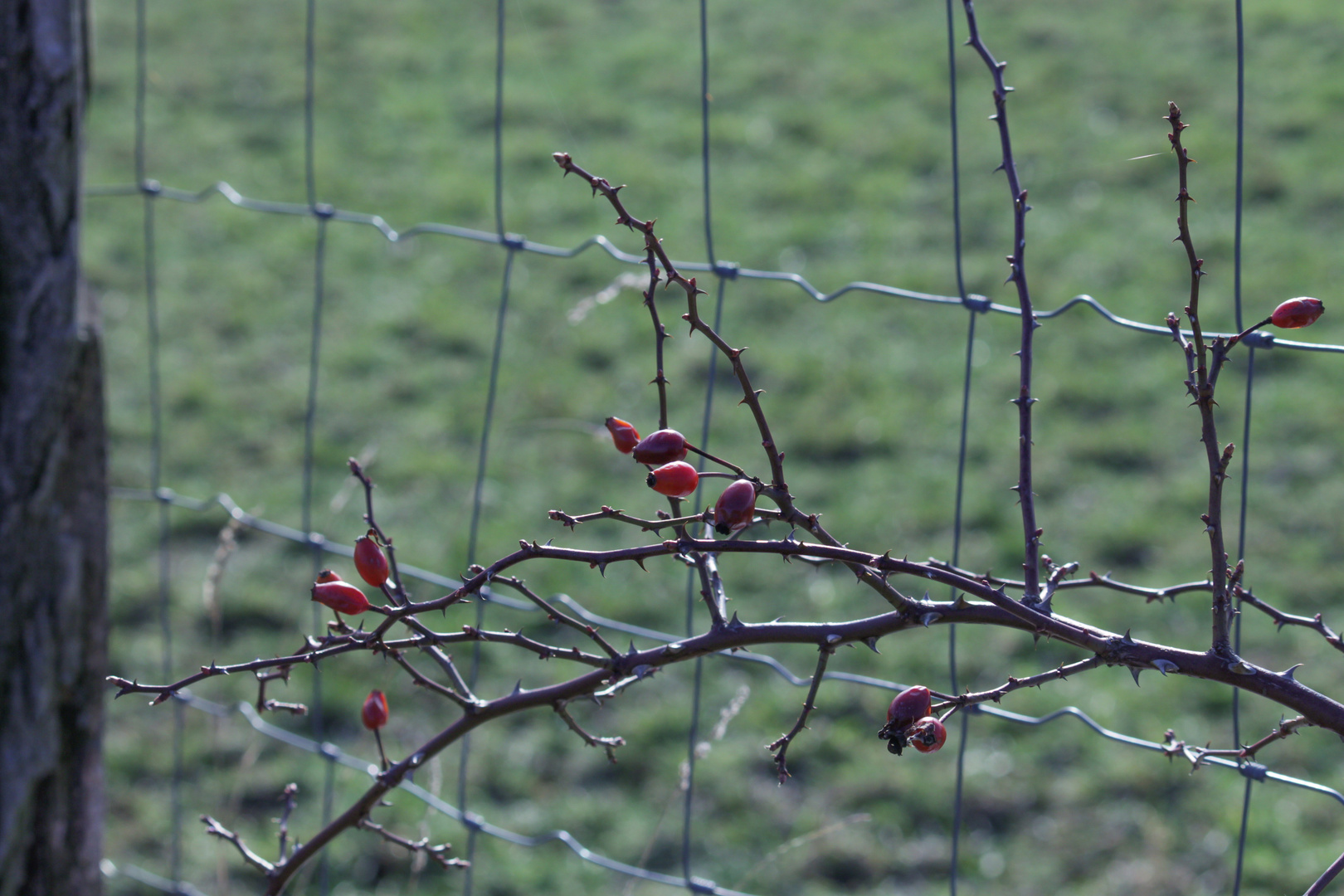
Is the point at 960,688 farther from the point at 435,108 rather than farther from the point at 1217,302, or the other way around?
the point at 435,108

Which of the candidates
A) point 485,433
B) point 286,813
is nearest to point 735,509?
point 286,813

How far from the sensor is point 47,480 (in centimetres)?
160

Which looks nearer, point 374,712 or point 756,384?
point 374,712

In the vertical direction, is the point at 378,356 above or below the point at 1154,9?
below

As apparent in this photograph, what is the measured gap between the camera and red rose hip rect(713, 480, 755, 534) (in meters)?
0.84

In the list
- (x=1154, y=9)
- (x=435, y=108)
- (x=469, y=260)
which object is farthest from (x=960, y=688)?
(x=1154, y=9)

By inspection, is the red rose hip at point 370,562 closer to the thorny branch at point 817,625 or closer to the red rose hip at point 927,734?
the thorny branch at point 817,625

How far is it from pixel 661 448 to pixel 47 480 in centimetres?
104

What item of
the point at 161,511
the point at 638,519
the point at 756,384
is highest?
the point at 638,519

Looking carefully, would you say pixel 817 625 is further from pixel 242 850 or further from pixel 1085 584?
pixel 242 850

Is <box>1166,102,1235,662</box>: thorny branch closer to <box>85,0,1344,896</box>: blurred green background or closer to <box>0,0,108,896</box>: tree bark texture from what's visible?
<box>85,0,1344,896</box>: blurred green background

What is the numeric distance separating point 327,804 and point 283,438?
204cm

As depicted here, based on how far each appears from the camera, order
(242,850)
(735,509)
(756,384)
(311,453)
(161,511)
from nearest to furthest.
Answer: (735,509) < (242,850) < (311,453) < (161,511) < (756,384)

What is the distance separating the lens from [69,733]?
5.56ft
